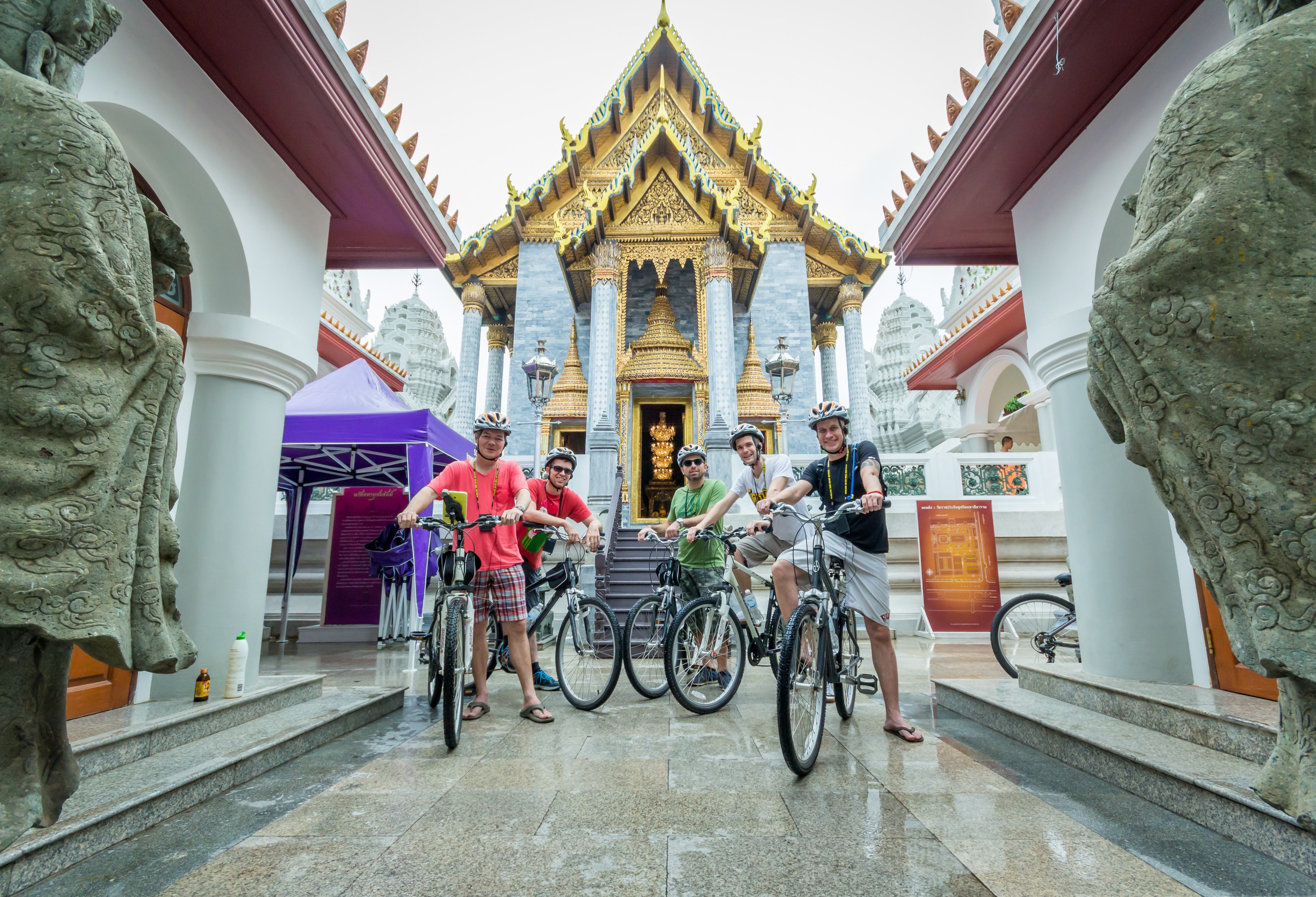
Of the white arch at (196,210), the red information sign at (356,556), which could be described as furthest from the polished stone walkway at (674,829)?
the red information sign at (356,556)

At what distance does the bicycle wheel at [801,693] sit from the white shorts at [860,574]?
18.2 inches

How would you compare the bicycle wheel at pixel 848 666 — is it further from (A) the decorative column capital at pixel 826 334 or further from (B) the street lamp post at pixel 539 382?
(A) the decorative column capital at pixel 826 334

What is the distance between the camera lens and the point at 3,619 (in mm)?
1148

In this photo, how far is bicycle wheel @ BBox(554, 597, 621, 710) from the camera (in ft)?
13.0

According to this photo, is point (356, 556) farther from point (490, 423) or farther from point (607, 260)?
point (607, 260)

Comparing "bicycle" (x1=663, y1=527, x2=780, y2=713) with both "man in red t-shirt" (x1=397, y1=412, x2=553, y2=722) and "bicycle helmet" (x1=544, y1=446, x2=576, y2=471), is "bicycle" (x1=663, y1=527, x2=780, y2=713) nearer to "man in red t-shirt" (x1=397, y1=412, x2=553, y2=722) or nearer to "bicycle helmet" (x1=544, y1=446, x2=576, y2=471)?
"man in red t-shirt" (x1=397, y1=412, x2=553, y2=722)

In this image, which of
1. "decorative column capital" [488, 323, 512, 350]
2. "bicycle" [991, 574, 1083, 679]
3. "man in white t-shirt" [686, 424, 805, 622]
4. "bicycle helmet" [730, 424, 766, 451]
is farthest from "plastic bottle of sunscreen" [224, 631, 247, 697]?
"decorative column capital" [488, 323, 512, 350]

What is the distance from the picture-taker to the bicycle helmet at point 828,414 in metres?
3.59

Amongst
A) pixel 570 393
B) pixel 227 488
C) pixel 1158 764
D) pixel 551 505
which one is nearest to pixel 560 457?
pixel 551 505

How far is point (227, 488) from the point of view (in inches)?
147

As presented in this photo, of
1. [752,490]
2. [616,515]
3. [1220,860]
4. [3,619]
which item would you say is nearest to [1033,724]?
[1220,860]

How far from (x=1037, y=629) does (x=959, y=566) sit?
2.67 m

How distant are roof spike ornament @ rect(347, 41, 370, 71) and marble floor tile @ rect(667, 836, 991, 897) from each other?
4.51 m

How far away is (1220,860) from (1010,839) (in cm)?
57
